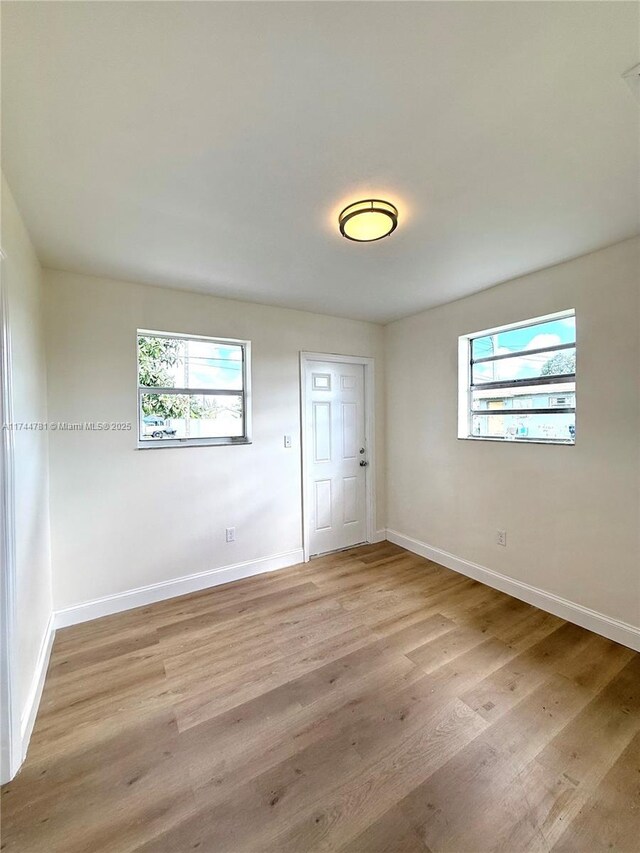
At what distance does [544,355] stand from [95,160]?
3.00 meters

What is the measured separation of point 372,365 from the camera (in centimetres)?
389

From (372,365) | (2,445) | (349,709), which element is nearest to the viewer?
(2,445)

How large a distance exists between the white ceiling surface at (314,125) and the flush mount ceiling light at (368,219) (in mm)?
64

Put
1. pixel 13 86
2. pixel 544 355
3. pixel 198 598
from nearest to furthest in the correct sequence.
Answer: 1. pixel 13 86
2. pixel 544 355
3. pixel 198 598

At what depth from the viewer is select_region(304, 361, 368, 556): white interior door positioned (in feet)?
11.7

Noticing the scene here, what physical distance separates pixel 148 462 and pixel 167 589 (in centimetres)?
106

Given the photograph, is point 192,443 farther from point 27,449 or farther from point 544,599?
point 544,599

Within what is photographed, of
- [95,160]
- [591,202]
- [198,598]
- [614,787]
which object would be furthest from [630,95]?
[198,598]

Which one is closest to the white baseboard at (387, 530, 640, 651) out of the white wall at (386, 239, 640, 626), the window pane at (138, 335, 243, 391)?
the white wall at (386, 239, 640, 626)

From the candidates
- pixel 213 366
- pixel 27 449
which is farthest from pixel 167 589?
pixel 213 366

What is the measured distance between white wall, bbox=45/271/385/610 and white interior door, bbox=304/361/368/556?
0.66ft

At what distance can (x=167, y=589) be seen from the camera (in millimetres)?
2773

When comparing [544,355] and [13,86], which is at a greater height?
[13,86]

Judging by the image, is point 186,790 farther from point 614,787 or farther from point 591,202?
point 591,202
